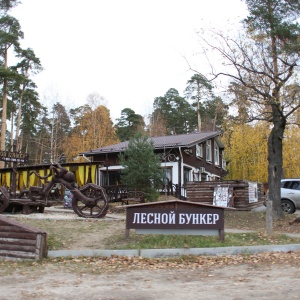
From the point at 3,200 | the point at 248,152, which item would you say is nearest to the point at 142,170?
the point at 3,200

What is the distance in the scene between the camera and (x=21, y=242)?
29.8 feet

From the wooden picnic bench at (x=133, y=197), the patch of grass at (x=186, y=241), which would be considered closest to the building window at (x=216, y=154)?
the wooden picnic bench at (x=133, y=197)

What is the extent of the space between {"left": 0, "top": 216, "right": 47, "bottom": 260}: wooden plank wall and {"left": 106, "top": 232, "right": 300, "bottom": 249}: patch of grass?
179 centimetres

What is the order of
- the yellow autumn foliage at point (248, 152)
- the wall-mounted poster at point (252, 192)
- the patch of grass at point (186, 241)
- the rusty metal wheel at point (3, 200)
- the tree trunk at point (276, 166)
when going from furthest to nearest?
the yellow autumn foliage at point (248, 152) < the wall-mounted poster at point (252, 192) < the tree trunk at point (276, 166) < the rusty metal wheel at point (3, 200) < the patch of grass at point (186, 241)

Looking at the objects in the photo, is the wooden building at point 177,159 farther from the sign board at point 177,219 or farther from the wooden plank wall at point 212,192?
the sign board at point 177,219

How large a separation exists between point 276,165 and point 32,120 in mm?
35126

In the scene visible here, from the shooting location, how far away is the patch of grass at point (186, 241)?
10.1 m

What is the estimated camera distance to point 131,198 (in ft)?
68.7

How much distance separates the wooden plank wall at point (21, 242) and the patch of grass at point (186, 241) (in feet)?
5.86

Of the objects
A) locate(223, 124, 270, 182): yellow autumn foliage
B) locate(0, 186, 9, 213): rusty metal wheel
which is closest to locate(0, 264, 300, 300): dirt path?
locate(0, 186, 9, 213): rusty metal wheel

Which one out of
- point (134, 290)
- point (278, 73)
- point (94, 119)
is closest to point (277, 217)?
point (278, 73)

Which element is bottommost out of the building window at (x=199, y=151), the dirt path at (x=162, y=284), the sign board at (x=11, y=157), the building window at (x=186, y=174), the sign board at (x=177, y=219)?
Answer: the dirt path at (x=162, y=284)

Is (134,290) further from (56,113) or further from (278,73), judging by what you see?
(56,113)

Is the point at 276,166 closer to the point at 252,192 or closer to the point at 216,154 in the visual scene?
the point at 252,192
